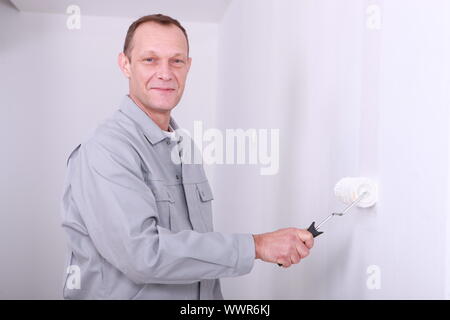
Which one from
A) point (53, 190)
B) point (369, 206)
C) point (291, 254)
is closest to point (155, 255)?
point (291, 254)

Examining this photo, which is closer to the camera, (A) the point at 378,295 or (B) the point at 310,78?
(A) the point at 378,295

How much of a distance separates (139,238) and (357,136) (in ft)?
1.57

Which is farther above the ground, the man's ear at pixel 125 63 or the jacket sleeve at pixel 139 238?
the man's ear at pixel 125 63

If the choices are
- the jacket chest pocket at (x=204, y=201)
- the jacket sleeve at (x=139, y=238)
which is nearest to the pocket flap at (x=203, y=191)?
the jacket chest pocket at (x=204, y=201)

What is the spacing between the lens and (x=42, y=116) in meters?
3.26

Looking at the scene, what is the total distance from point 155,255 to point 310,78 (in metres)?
Answer: 0.70

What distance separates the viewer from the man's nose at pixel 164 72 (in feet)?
3.93

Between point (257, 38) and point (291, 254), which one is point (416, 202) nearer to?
point (291, 254)

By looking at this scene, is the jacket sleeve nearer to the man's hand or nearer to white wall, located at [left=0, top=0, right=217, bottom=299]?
the man's hand

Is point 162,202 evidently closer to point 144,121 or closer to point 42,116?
point 144,121

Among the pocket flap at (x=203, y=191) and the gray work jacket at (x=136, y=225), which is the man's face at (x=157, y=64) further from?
the pocket flap at (x=203, y=191)

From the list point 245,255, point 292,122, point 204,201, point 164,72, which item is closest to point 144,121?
point 164,72

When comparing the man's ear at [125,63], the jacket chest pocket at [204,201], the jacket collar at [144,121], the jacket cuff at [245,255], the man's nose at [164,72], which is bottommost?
the jacket cuff at [245,255]

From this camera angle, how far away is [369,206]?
99 centimetres
